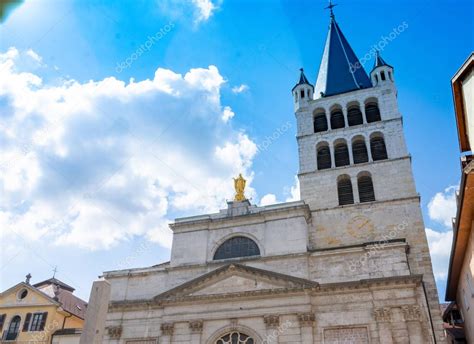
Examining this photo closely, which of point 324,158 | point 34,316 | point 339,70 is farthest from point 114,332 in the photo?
point 339,70

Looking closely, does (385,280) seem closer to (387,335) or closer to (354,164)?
(387,335)

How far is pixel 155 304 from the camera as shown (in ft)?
85.8

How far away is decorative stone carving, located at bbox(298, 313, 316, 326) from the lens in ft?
74.7

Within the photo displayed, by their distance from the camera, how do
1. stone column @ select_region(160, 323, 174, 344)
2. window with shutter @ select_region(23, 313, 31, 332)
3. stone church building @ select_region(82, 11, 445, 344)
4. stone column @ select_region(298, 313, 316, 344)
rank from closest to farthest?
1. stone column @ select_region(298, 313, 316, 344)
2. stone church building @ select_region(82, 11, 445, 344)
3. stone column @ select_region(160, 323, 174, 344)
4. window with shutter @ select_region(23, 313, 31, 332)

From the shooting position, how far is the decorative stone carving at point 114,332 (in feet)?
84.6

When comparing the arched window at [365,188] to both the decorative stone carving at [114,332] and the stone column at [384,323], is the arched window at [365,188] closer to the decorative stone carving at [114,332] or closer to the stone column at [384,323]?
the stone column at [384,323]

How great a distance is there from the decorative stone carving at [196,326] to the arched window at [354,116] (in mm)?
20186

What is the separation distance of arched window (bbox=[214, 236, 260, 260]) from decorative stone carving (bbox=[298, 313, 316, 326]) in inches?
222

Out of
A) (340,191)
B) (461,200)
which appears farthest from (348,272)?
(461,200)

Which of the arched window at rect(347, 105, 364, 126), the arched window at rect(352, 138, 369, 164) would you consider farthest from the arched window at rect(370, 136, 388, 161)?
the arched window at rect(347, 105, 364, 126)

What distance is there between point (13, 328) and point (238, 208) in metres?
18.1

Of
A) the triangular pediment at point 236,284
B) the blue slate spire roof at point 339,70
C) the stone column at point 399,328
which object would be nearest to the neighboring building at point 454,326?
the stone column at point 399,328

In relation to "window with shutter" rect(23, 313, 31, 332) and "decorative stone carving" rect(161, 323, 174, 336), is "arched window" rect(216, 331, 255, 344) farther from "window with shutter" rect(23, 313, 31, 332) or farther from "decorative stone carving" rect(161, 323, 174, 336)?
"window with shutter" rect(23, 313, 31, 332)

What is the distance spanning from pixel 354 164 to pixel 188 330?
1691 centimetres
